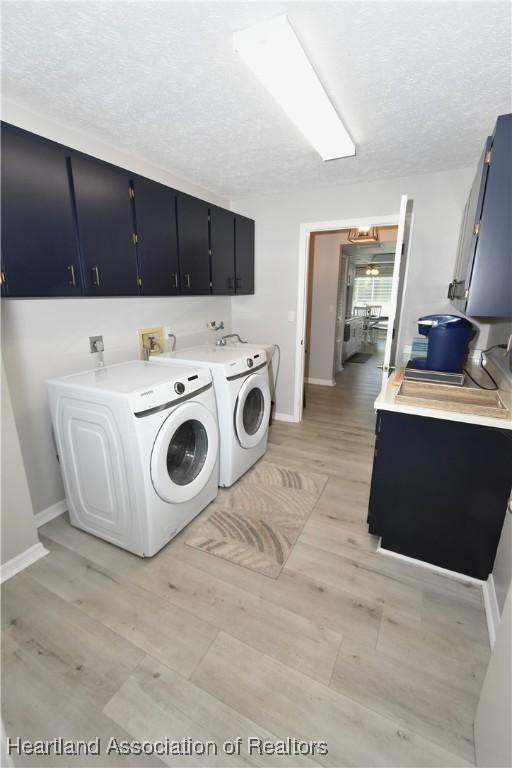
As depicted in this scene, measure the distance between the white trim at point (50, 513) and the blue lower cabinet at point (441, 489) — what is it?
2.03 metres

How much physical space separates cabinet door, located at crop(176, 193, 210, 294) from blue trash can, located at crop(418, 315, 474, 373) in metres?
1.76

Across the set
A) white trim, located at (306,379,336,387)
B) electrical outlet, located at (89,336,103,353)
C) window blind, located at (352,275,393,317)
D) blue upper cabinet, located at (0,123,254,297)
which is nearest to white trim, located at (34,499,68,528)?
electrical outlet, located at (89,336,103,353)

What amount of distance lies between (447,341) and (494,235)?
2.52 feet

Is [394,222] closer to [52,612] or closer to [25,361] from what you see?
A: [25,361]

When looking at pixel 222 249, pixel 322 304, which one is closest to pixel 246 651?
pixel 222 249

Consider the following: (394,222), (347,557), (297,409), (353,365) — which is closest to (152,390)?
(347,557)

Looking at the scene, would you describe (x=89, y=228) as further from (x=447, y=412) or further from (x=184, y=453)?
(x=447, y=412)

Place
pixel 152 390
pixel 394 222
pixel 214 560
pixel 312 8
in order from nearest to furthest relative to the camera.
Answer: pixel 312 8 → pixel 152 390 → pixel 214 560 → pixel 394 222

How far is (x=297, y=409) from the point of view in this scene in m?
3.75

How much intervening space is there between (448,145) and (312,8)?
1.54m

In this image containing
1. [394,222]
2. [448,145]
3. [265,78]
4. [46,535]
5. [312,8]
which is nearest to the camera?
[312,8]

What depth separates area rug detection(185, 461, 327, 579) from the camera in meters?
1.88

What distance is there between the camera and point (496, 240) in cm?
137

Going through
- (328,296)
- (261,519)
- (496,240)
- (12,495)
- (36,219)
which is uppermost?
(36,219)
